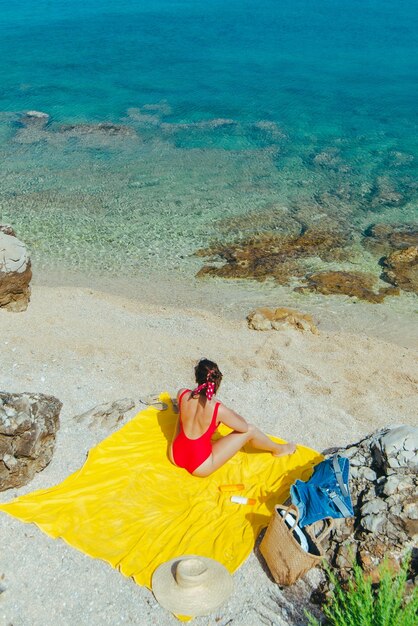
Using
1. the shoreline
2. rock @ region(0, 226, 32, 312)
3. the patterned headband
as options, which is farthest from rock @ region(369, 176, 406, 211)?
the patterned headband

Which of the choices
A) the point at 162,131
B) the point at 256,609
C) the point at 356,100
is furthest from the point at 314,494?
the point at 356,100

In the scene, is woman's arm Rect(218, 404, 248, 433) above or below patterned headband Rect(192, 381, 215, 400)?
below

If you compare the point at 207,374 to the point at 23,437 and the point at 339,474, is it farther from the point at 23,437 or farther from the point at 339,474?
the point at 23,437

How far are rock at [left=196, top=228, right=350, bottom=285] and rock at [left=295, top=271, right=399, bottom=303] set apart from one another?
1.66ft

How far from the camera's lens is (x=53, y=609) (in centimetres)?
530

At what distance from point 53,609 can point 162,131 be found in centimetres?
2101

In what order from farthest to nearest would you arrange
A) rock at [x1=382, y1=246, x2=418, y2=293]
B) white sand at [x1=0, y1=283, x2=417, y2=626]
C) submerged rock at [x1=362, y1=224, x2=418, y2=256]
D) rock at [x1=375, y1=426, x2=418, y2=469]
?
1. submerged rock at [x1=362, y1=224, x2=418, y2=256]
2. rock at [x1=382, y1=246, x2=418, y2=293]
3. rock at [x1=375, y1=426, x2=418, y2=469]
4. white sand at [x1=0, y1=283, x2=417, y2=626]

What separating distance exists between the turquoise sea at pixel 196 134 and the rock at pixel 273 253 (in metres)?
0.42

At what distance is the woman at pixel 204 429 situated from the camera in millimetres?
6746

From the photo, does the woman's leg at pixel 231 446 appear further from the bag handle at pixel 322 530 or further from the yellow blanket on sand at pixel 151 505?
the bag handle at pixel 322 530

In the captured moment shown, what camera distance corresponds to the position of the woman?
675cm

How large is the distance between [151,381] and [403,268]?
24.8 feet

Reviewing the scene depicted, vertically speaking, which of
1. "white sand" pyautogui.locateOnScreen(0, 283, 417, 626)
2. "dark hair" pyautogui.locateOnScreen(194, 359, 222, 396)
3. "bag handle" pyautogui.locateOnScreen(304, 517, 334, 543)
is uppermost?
"dark hair" pyautogui.locateOnScreen(194, 359, 222, 396)

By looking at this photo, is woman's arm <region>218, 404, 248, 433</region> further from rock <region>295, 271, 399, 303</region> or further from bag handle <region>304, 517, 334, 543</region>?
rock <region>295, 271, 399, 303</region>
